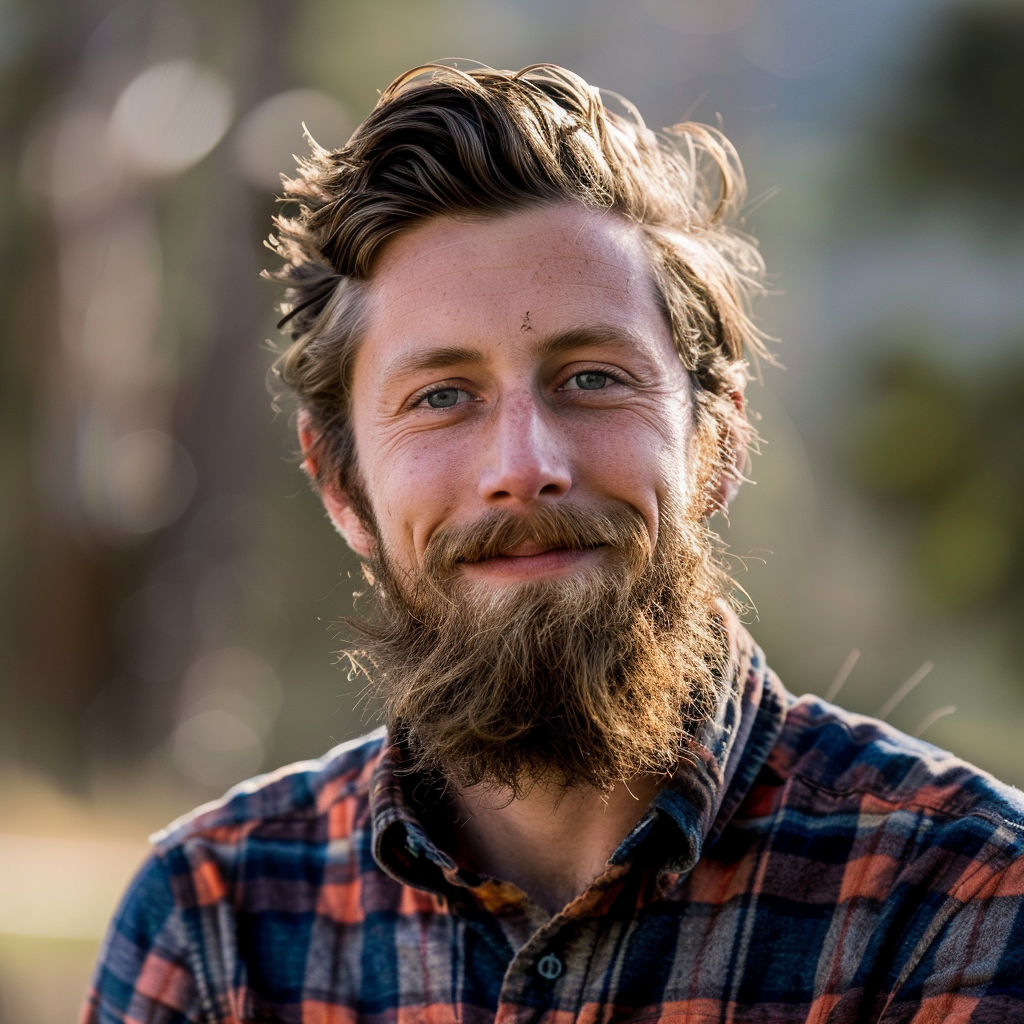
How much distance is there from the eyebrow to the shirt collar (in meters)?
0.56

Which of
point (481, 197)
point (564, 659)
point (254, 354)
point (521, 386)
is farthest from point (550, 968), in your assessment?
point (254, 354)

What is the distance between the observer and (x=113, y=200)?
27.5 feet

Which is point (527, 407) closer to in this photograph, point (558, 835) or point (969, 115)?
point (558, 835)

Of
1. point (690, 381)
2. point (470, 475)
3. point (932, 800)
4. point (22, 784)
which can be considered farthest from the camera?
point (22, 784)

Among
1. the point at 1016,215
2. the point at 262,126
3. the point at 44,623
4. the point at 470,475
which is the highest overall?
the point at 262,126

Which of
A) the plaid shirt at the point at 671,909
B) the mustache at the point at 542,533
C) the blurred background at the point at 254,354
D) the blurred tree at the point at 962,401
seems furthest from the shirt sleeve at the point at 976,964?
the blurred tree at the point at 962,401

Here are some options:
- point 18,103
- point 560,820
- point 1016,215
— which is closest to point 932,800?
point 560,820

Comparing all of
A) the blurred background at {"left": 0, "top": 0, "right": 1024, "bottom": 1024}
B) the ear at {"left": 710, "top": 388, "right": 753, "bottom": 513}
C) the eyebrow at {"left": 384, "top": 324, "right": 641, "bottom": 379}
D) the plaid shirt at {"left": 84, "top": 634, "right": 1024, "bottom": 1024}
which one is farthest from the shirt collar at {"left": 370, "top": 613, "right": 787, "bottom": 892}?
the blurred background at {"left": 0, "top": 0, "right": 1024, "bottom": 1024}

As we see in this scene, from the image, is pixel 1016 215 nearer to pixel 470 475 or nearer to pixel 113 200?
pixel 113 200

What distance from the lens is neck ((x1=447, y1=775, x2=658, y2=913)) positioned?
76.7 inches

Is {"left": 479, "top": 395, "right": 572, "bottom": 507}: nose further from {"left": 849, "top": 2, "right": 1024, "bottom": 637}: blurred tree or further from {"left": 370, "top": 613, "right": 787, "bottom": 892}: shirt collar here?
{"left": 849, "top": 2, "right": 1024, "bottom": 637}: blurred tree

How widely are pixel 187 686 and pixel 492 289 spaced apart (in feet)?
23.9

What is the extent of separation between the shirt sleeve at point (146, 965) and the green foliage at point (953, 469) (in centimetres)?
640

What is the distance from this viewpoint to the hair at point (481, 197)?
6.56ft
